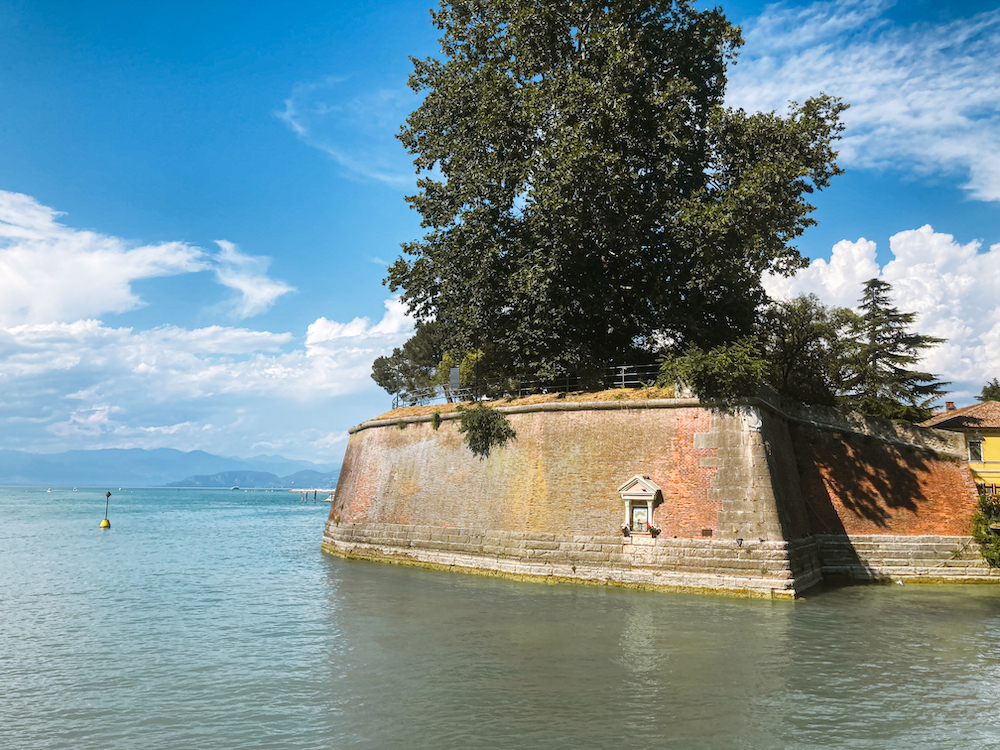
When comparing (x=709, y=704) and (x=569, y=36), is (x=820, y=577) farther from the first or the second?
(x=569, y=36)

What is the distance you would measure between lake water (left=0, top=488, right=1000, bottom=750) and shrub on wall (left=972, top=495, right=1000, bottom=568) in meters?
1.77

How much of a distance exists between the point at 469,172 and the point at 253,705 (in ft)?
68.8

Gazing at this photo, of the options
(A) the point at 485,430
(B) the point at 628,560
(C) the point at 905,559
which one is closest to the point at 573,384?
(A) the point at 485,430

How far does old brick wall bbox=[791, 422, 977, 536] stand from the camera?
24.7m

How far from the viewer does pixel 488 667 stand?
14031mm

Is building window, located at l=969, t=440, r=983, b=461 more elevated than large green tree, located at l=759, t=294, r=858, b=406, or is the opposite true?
large green tree, located at l=759, t=294, r=858, b=406

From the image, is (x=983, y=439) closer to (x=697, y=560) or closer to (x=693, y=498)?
(x=693, y=498)

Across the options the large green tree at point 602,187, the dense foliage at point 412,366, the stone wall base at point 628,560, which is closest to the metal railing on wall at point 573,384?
the large green tree at point 602,187

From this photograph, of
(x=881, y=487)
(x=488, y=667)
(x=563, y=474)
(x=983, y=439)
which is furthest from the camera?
(x=983, y=439)

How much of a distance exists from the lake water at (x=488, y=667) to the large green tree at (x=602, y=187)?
36.7 ft

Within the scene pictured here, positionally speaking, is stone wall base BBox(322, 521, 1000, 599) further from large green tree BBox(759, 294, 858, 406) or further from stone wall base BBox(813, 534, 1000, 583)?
large green tree BBox(759, 294, 858, 406)

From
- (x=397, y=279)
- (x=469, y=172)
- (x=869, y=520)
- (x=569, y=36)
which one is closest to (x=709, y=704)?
(x=869, y=520)

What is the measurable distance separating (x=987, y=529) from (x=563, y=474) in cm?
1523

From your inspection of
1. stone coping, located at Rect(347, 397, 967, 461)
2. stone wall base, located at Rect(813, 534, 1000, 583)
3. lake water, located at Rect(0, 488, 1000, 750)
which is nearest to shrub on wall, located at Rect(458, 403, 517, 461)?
stone coping, located at Rect(347, 397, 967, 461)
